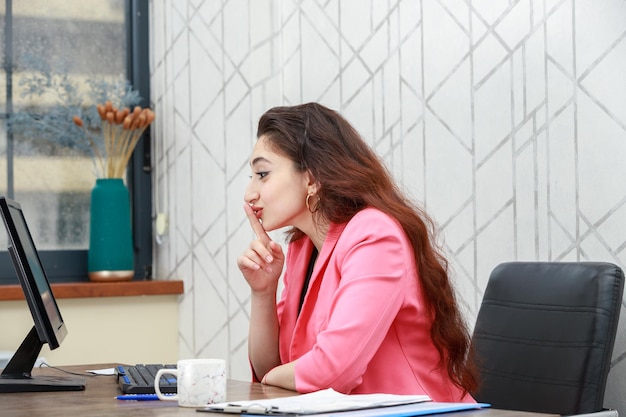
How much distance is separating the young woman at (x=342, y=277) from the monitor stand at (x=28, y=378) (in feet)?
1.23

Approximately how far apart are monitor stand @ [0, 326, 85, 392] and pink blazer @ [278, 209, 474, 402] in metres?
0.43

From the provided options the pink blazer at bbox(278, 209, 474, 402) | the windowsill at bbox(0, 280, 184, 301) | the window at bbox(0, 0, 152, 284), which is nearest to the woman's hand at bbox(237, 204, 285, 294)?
the pink blazer at bbox(278, 209, 474, 402)

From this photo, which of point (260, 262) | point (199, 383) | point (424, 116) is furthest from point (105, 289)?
point (199, 383)

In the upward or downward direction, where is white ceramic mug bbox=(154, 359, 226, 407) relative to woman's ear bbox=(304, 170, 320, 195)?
downward

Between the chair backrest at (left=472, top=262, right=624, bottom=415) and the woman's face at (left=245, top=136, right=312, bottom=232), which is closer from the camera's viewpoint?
the chair backrest at (left=472, top=262, right=624, bottom=415)

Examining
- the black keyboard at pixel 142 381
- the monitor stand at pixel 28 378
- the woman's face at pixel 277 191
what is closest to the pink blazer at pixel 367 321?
the woman's face at pixel 277 191

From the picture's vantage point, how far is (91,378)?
195cm

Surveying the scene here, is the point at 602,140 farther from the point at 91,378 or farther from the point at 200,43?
the point at 200,43

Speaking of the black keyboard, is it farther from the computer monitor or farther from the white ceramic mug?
the white ceramic mug

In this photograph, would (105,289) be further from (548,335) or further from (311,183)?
(548,335)

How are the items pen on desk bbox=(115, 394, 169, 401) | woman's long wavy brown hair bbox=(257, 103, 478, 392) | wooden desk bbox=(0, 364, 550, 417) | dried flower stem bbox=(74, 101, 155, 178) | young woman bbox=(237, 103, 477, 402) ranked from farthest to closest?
dried flower stem bbox=(74, 101, 155, 178), woman's long wavy brown hair bbox=(257, 103, 478, 392), young woman bbox=(237, 103, 477, 402), pen on desk bbox=(115, 394, 169, 401), wooden desk bbox=(0, 364, 550, 417)

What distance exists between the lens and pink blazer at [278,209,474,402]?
1.61 meters

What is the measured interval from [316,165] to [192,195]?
5.56 feet

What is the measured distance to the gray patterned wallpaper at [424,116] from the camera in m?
2.03
